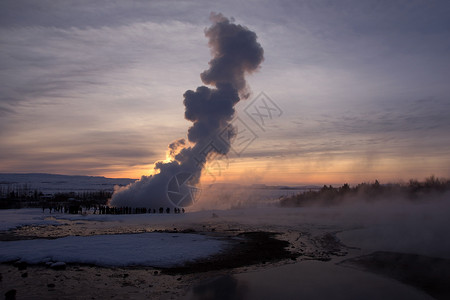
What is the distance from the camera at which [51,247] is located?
19219mm

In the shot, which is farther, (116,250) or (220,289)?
(116,250)

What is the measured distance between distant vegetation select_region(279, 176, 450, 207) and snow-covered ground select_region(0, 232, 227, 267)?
4230 centimetres

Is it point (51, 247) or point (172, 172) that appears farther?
point (172, 172)

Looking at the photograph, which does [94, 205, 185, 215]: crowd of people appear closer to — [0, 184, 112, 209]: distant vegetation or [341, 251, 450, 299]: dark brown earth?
[0, 184, 112, 209]: distant vegetation

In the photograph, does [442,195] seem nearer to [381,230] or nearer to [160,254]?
[381,230]

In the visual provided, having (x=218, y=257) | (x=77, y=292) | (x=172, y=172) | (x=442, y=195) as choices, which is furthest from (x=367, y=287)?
(x=442, y=195)

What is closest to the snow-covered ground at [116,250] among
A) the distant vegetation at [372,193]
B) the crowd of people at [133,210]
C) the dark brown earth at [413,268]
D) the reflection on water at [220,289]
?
the reflection on water at [220,289]

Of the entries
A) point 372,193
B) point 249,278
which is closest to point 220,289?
point 249,278

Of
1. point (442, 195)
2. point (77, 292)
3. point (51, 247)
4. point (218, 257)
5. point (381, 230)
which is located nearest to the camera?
point (77, 292)

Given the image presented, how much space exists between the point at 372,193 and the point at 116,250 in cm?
5265

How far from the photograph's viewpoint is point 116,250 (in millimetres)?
18922

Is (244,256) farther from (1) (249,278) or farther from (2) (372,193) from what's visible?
(2) (372,193)

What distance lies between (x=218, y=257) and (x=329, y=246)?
24.0ft

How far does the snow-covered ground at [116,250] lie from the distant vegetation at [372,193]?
4230 centimetres
